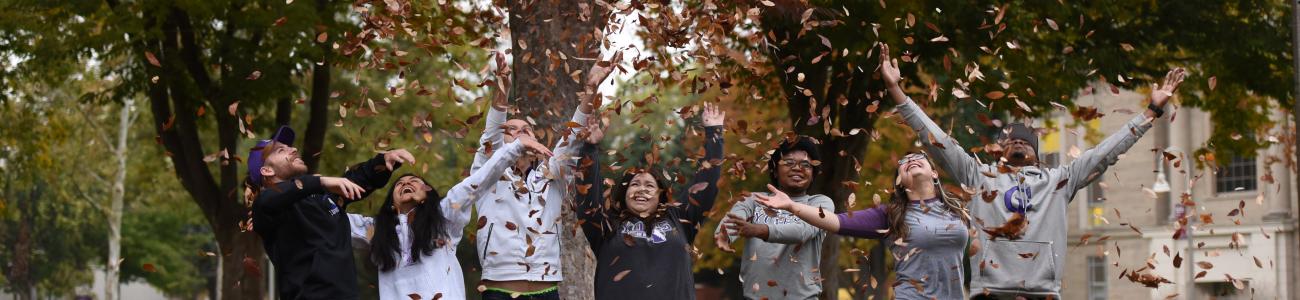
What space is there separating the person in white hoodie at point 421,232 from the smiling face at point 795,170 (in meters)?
1.17

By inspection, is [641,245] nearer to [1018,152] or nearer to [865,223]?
[865,223]

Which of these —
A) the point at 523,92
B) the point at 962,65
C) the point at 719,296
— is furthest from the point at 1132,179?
the point at 523,92

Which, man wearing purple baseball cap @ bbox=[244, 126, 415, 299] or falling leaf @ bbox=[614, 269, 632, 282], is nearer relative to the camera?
man wearing purple baseball cap @ bbox=[244, 126, 415, 299]

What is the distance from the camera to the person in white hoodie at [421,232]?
25.6 feet

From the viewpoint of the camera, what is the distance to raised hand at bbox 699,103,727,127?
27.9 ft

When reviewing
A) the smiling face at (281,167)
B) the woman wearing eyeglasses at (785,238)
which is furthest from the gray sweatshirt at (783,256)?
the smiling face at (281,167)

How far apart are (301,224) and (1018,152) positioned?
10.7 ft

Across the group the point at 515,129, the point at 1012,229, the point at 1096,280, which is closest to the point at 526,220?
the point at 515,129

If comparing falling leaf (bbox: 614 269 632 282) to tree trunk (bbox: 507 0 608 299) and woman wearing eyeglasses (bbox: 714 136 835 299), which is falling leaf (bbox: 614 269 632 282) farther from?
tree trunk (bbox: 507 0 608 299)

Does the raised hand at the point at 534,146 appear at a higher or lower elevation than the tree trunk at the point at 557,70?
lower

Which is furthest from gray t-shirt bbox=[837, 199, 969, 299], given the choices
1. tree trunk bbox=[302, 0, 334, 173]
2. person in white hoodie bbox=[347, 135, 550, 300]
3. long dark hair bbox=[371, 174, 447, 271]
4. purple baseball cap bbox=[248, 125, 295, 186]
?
tree trunk bbox=[302, 0, 334, 173]

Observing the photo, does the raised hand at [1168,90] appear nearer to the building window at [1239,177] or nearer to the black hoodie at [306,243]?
the black hoodie at [306,243]

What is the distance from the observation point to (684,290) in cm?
798

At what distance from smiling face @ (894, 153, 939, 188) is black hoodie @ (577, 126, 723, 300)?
3.56ft
